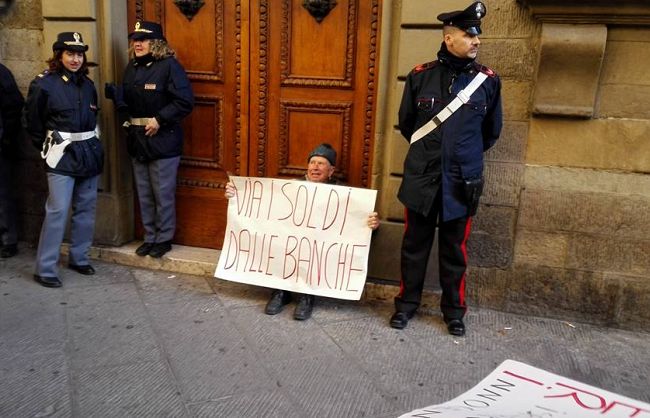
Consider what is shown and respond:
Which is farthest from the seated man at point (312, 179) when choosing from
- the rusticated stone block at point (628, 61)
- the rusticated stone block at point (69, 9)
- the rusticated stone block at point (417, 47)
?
the rusticated stone block at point (69, 9)

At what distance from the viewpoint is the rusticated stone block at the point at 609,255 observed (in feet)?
13.2

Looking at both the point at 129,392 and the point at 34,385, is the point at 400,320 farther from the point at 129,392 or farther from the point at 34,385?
the point at 34,385

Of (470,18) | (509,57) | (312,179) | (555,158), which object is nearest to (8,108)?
(312,179)

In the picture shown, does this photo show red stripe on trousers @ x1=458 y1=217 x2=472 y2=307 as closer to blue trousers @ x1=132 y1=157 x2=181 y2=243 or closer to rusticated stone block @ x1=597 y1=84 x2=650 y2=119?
rusticated stone block @ x1=597 y1=84 x2=650 y2=119

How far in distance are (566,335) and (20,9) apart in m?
5.05

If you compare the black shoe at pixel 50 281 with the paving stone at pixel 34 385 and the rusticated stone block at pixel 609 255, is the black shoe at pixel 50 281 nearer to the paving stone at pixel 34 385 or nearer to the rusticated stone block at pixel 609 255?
the paving stone at pixel 34 385

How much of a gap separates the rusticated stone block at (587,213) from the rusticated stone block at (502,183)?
80mm

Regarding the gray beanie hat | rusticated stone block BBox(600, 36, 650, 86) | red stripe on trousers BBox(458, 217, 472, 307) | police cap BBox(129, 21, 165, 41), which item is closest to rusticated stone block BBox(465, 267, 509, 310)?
red stripe on trousers BBox(458, 217, 472, 307)

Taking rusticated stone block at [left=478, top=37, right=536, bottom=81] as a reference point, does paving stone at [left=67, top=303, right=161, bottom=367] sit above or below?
below

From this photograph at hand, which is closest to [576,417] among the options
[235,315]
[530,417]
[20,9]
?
[530,417]

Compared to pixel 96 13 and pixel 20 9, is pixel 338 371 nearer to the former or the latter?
pixel 96 13

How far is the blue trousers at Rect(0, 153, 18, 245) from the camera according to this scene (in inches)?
207

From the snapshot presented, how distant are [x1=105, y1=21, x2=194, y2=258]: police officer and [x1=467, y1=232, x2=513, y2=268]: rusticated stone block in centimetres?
242

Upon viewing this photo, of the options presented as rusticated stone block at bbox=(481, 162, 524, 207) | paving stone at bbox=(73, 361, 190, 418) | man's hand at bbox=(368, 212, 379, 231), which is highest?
rusticated stone block at bbox=(481, 162, 524, 207)
